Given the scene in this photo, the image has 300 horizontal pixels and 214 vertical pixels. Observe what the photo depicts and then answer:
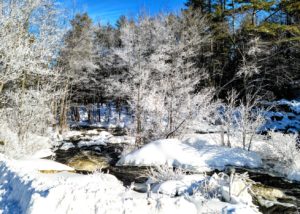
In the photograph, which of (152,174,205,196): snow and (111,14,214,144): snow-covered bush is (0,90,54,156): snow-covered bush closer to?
(111,14,214,144): snow-covered bush

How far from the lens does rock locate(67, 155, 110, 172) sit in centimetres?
1192

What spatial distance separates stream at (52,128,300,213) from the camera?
7940 millimetres

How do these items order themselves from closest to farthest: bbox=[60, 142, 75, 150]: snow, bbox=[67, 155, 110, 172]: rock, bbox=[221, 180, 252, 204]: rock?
bbox=[221, 180, 252, 204]: rock < bbox=[67, 155, 110, 172]: rock < bbox=[60, 142, 75, 150]: snow

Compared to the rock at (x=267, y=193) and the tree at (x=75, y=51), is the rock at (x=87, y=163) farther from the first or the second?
the tree at (x=75, y=51)

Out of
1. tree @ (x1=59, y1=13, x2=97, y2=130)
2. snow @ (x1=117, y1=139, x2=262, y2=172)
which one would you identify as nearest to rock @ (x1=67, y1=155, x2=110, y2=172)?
snow @ (x1=117, y1=139, x2=262, y2=172)

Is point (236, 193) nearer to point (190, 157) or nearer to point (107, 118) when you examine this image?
point (190, 157)

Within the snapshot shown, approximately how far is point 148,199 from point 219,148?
30.4ft

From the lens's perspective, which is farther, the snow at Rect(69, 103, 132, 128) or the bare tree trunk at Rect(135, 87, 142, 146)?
the snow at Rect(69, 103, 132, 128)

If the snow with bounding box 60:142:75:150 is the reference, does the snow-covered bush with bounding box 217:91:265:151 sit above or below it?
above

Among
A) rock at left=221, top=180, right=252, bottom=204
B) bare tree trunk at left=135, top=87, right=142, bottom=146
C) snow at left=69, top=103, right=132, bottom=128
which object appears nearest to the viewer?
rock at left=221, top=180, right=252, bottom=204

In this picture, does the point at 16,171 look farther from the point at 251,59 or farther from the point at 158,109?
the point at 251,59

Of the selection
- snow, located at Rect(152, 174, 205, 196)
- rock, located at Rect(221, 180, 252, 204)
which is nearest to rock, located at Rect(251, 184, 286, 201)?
rock, located at Rect(221, 180, 252, 204)

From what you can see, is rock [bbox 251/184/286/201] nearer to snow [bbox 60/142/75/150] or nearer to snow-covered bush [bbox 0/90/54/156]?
snow-covered bush [bbox 0/90/54/156]

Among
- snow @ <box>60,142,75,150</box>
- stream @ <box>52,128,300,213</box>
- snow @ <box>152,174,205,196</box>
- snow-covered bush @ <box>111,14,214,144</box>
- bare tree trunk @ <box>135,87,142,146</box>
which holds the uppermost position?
snow-covered bush @ <box>111,14,214,144</box>
